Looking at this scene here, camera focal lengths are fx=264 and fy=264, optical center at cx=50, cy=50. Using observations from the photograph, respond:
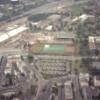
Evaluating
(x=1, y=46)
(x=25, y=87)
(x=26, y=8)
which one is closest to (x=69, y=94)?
(x=25, y=87)

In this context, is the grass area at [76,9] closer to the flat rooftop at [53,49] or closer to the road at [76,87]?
the flat rooftop at [53,49]

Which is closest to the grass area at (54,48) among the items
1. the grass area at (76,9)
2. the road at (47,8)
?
the grass area at (76,9)

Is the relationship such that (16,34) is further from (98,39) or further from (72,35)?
(98,39)

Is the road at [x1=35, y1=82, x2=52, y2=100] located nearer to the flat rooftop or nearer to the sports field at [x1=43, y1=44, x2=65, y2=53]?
the flat rooftop

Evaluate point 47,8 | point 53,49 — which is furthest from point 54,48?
point 47,8

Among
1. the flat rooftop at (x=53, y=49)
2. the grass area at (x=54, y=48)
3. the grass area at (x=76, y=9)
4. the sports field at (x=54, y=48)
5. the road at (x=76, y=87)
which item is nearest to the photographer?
the road at (x=76, y=87)

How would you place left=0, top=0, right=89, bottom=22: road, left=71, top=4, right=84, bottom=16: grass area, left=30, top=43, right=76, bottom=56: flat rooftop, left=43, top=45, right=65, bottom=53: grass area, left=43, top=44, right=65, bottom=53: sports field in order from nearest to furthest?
left=30, top=43, right=76, bottom=56: flat rooftop → left=43, top=44, right=65, bottom=53: sports field → left=43, top=45, right=65, bottom=53: grass area → left=71, top=4, right=84, bottom=16: grass area → left=0, top=0, right=89, bottom=22: road

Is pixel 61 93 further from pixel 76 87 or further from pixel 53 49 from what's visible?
pixel 53 49

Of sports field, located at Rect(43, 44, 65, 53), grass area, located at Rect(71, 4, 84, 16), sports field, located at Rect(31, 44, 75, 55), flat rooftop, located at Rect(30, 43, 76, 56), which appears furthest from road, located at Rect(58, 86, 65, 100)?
grass area, located at Rect(71, 4, 84, 16)

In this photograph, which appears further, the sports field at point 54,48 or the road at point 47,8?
the road at point 47,8
